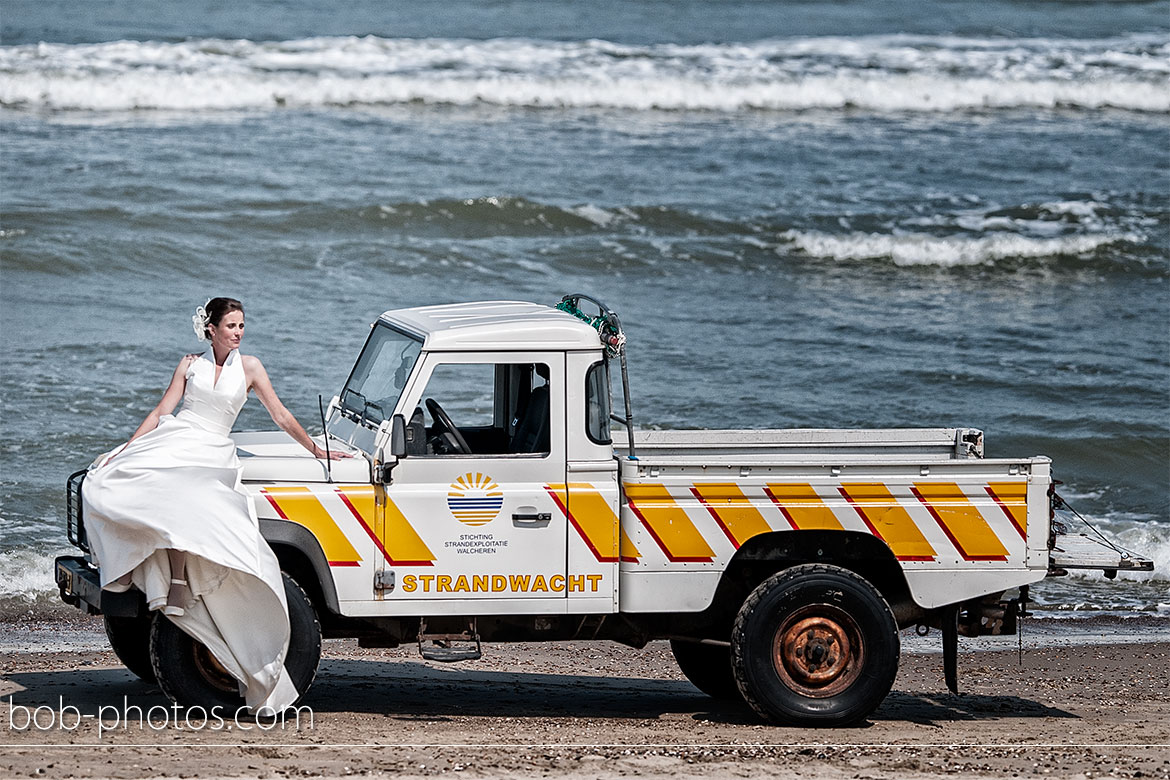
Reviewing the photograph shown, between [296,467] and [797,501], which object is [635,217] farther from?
[296,467]

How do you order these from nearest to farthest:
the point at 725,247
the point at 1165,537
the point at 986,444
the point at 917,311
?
the point at 1165,537, the point at 986,444, the point at 917,311, the point at 725,247

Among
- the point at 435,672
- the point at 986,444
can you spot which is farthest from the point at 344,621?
the point at 986,444

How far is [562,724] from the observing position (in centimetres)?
783

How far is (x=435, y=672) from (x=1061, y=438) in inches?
326

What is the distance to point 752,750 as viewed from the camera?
7293 mm

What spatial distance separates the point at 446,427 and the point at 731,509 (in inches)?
56.2

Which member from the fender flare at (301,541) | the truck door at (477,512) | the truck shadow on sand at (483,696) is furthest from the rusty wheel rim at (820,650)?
the fender flare at (301,541)

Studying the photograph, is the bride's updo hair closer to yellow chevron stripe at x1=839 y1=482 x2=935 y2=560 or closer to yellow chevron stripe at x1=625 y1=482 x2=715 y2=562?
yellow chevron stripe at x1=625 y1=482 x2=715 y2=562

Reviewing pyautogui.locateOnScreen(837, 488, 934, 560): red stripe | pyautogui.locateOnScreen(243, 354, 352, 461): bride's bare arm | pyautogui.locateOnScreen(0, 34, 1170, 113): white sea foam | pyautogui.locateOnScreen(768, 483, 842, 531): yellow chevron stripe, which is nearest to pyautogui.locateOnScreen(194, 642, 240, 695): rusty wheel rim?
pyautogui.locateOnScreen(243, 354, 352, 461): bride's bare arm

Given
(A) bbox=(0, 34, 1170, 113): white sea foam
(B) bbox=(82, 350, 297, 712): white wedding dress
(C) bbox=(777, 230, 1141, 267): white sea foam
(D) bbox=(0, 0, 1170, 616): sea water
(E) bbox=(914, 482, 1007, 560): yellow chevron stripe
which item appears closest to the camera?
(B) bbox=(82, 350, 297, 712): white wedding dress

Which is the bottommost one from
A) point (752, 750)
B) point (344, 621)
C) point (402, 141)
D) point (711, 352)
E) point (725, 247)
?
point (752, 750)

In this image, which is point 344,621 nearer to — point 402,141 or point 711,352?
point 711,352

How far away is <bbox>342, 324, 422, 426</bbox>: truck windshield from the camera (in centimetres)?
781

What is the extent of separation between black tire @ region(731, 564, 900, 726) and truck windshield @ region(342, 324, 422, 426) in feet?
6.52
